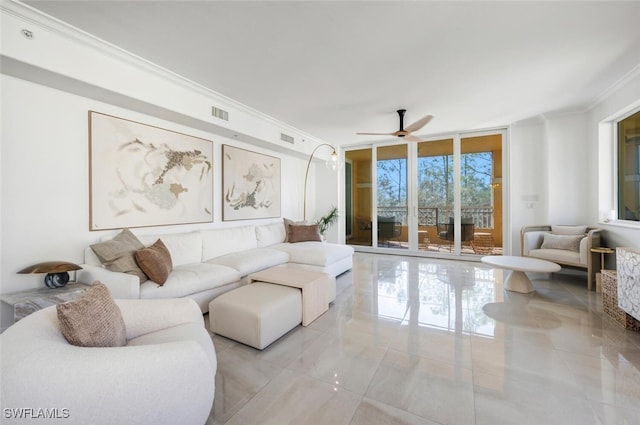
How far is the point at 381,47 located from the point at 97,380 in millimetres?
3135

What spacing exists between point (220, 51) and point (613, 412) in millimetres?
4103

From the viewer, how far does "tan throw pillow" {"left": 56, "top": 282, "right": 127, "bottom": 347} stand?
1.14 m

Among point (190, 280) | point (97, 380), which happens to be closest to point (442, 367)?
point (97, 380)

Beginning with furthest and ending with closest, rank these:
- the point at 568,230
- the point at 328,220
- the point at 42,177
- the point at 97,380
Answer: the point at 328,220 → the point at 568,230 → the point at 42,177 → the point at 97,380

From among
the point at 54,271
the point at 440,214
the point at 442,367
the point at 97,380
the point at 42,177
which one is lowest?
the point at 442,367

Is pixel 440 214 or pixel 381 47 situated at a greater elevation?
pixel 381 47

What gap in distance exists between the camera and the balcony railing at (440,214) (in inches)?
220

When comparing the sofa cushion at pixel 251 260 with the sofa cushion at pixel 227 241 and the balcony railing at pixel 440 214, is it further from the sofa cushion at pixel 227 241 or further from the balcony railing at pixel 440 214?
the balcony railing at pixel 440 214

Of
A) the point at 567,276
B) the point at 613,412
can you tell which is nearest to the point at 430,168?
the point at 567,276

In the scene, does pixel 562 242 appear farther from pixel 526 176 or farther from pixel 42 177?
pixel 42 177

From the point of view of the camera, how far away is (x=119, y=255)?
8.39 ft

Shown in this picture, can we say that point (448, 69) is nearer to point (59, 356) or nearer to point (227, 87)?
point (227, 87)

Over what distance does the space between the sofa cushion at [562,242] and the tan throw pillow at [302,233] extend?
3879mm

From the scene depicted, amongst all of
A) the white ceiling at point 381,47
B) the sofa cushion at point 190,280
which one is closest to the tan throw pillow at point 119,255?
the sofa cushion at point 190,280
